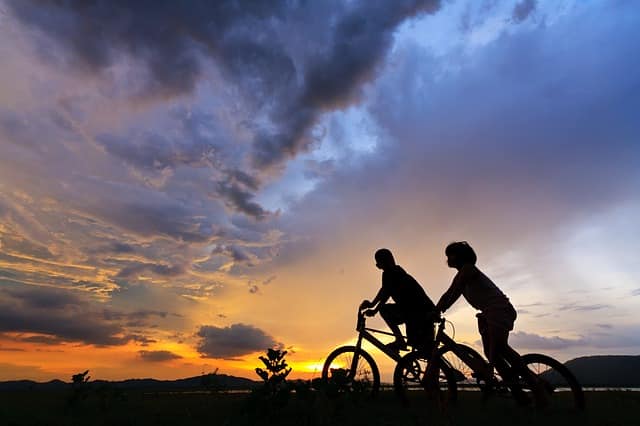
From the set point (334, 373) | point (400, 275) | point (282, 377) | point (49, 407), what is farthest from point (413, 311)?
point (49, 407)

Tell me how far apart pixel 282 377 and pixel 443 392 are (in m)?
2.85

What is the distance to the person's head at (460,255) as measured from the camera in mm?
7352

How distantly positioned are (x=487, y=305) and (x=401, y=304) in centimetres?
201

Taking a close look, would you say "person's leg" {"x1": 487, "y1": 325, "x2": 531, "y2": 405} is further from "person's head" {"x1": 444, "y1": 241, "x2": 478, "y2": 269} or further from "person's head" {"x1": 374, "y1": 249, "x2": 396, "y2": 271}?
"person's head" {"x1": 374, "y1": 249, "x2": 396, "y2": 271}

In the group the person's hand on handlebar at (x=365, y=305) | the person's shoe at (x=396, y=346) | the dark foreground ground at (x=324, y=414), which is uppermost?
the person's hand on handlebar at (x=365, y=305)

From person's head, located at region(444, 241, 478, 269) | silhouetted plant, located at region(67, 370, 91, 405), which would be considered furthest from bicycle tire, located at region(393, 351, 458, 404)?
silhouetted plant, located at region(67, 370, 91, 405)

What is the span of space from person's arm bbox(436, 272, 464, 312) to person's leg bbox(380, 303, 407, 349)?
1526 mm

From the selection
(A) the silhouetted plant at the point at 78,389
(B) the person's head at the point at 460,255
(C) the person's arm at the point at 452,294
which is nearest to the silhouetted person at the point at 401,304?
(C) the person's arm at the point at 452,294

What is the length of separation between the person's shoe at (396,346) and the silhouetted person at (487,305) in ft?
5.77

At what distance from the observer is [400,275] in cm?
886

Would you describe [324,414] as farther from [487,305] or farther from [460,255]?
[460,255]

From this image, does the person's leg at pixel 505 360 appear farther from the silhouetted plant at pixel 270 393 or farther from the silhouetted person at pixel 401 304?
the silhouetted plant at pixel 270 393

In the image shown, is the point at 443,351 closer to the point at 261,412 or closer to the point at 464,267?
the point at 464,267

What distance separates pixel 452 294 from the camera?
727 centimetres
